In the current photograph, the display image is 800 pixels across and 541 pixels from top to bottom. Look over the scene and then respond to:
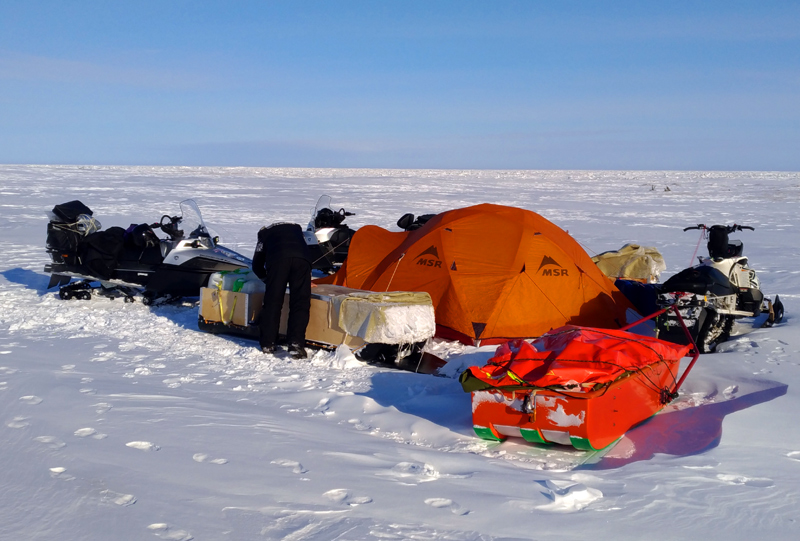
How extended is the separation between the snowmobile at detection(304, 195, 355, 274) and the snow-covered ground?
8.07 ft

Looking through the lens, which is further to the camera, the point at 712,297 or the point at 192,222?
the point at 192,222

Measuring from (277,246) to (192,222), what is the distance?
2673mm

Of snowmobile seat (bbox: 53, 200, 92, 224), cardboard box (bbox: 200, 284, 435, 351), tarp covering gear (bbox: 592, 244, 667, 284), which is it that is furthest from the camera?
tarp covering gear (bbox: 592, 244, 667, 284)

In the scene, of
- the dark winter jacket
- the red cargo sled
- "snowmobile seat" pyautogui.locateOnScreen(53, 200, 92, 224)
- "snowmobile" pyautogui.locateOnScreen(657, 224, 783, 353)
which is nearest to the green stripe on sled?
the red cargo sled

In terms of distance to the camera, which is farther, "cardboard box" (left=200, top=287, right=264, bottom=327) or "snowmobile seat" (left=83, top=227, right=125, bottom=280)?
"snowmobile seat" (left=83, top=227, right=125, bottom=280)

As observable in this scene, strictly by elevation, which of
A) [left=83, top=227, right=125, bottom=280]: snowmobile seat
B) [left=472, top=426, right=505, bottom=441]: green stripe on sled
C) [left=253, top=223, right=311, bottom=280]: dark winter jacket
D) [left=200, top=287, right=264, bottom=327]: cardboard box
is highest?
[left=253, top=223, right=311, bottom=280]: dark winter jacket

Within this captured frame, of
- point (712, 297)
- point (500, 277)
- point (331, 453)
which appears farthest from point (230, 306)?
point (712, 297)

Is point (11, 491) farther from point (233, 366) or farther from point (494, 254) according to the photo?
point (494, 254)

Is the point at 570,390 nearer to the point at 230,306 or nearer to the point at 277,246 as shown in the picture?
the point at 277,246

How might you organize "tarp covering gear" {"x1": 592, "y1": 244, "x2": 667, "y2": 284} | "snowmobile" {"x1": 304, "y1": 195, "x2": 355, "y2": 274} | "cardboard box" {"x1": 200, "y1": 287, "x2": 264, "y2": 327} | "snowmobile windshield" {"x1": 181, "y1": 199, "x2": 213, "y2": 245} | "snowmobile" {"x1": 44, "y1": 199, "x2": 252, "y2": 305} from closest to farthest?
"cardboard box" {"x1": 200, "y1": 287, "x2": 264, "y2": 327} < "snowmobile" {"x1": 44, "y1": 199, "x2": 252, "y2": 305} < "snowmobile windshield" {"x1": 181, "y1": 199, "x2": 213, "y2": 245} < "tarp covering gear" {"x1": 592, "y1": 244, "x2": 667, "y2": 284} < "snowmobile" {"x1": 304, "y1": 195, "x2": 355, "y2": 274}

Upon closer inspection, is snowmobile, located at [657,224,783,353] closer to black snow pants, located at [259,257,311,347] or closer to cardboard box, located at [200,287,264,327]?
black snow pants, located at [259,257,311,347]

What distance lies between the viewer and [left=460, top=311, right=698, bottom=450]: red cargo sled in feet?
13.6

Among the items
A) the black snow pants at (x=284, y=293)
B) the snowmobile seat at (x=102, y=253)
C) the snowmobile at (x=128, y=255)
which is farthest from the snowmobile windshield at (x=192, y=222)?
the black snow pants at (x=284, y=293)

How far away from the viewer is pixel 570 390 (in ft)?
13.8
